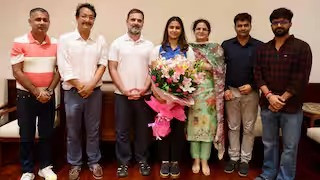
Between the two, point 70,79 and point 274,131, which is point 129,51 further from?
point 274,131

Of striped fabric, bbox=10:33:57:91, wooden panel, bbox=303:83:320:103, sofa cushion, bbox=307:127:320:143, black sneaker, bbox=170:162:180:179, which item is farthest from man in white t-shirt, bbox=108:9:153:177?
wooden panel, bbox=303:83:320:103

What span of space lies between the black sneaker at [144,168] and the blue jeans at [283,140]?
3.65ft

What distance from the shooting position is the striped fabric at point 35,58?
3045 millimetres

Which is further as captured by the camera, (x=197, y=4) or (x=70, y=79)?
(x=197, y=4)

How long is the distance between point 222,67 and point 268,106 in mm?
571

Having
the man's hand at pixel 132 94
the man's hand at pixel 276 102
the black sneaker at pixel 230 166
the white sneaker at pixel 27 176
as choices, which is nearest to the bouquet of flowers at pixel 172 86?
the man's hand at pixel 132 94

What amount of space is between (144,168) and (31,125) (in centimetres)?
116

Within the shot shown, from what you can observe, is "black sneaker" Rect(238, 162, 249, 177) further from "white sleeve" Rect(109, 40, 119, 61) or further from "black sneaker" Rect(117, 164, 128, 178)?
"white sleeve" Rect(109, 40, 119, 61)

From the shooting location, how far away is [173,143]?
11.1 feet

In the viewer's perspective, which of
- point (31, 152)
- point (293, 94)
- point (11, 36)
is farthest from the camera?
point (11, 36)

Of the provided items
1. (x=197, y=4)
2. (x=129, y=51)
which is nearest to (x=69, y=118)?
(x=129, y=51)

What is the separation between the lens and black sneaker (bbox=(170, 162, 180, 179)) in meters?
3.38

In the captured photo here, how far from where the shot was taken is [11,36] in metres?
4.22

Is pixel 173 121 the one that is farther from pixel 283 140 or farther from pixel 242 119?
pixel 283 140
